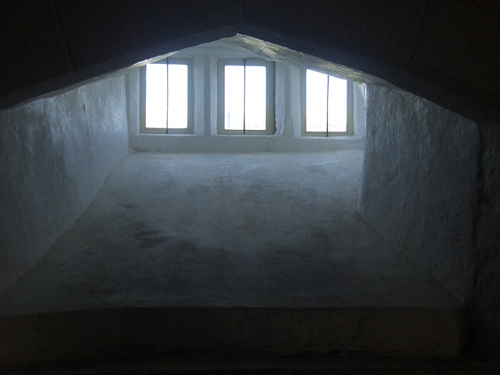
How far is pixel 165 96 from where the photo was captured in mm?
5812

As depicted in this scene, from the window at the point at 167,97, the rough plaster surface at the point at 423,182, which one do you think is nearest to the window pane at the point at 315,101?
the window at the point at 167,97

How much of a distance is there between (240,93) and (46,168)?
3336 millimetres

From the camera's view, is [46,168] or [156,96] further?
[156,96]

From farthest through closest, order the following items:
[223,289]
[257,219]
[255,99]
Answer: [255,99], [257,219], [223,289]

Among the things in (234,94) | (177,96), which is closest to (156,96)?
(177,96)

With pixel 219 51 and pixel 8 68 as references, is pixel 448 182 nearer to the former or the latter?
pixel 8 68

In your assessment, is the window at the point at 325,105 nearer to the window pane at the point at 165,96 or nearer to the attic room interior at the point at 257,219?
the window pane at the point at 165,96

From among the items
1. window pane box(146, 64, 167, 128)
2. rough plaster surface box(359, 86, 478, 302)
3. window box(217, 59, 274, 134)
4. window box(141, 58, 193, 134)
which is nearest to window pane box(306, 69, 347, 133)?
window box(217, 59, 274, 134)

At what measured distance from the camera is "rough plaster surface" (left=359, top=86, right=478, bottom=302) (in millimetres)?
2428

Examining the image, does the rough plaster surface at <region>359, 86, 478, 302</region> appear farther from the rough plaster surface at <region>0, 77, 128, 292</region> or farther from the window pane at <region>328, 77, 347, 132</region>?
the rough plaster surface at <region>0, 77, 128, 292</region>

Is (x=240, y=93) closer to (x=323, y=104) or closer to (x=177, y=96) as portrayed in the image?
(x=177, y=96)

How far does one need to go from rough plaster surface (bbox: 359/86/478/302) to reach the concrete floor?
13 centimetres

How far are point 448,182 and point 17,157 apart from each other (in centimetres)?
249

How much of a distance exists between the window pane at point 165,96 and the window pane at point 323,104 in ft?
5.37
